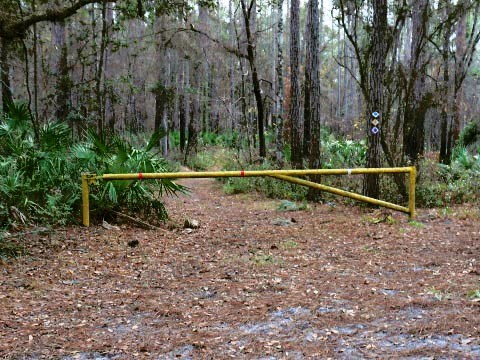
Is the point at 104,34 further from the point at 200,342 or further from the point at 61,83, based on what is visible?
the point at 200,342

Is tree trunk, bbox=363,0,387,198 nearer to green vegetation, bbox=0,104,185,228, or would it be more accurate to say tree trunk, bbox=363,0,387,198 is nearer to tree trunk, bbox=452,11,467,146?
green vegetation, bbox=0,104,185,228

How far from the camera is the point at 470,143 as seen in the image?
75.4 ft

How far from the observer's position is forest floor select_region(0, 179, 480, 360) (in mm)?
3826

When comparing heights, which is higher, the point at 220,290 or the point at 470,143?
the point at 470,143

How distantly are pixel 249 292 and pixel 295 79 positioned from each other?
34.6 ft

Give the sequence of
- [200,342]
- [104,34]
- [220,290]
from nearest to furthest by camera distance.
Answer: [200,342]
[220,290]
[104,34]

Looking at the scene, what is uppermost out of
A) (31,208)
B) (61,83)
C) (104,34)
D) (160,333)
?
(104,34)

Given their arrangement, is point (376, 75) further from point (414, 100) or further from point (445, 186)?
point (414, 100)

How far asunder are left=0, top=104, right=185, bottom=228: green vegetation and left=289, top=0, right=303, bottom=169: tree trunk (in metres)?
6.28

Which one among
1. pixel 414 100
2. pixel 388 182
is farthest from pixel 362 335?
pixel 414 100

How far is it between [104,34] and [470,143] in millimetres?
17344

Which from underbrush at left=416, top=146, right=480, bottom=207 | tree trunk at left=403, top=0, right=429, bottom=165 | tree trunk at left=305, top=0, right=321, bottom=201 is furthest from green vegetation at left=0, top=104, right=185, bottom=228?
tree trunk at left=403, top=0, right=429, bottom=165

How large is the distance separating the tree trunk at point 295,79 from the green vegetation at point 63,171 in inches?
247

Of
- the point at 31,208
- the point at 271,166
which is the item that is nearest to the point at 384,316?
the point at 31,208
